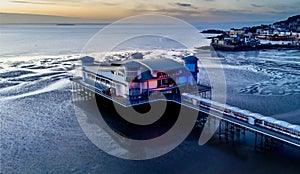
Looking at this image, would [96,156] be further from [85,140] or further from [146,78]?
[146,78]

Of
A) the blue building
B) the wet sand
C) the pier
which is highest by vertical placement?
the blue building

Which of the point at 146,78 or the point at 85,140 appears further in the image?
the point at 146,78

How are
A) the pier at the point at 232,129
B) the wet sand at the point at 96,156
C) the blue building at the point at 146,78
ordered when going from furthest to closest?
the blue building at the point at 146,78 → the pier at the point at 232,129 → the wet sand at the point at 96,156

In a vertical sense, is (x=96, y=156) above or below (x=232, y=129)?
below

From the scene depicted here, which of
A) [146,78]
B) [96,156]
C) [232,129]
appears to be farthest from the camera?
[146,78]

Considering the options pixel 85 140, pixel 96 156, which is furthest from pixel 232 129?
pixel 85 140

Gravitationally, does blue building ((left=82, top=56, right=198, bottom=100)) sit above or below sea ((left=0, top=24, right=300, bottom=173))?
above

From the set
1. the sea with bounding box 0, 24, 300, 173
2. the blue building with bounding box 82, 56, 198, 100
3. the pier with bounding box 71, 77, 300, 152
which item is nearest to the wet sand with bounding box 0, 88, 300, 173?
the sea with bounding box 0, 24, 300, 173

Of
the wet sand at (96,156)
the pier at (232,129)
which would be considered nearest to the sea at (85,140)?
the wet sand at (96,156)

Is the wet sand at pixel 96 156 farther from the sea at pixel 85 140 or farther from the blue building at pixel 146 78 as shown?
the blue building at pixel 146 78

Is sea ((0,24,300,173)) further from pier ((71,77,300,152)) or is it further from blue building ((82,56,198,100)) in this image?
blue building ((82,56,198,100))

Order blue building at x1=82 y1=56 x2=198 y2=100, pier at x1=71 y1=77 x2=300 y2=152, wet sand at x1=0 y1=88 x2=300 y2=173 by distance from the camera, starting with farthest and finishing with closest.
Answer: blue building at x1=82 y1=56 x2=198 y2=100 < pier at x1=71 y1=77 x2=300 y2=152 < wet sand at x1=0 y1=88 x2=300 y2=173

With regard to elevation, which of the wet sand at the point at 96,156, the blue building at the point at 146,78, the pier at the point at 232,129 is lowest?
the wet sand at the point at 96,156

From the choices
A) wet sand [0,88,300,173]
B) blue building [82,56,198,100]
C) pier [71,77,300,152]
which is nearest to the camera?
wet sand [0,88,300,173]
